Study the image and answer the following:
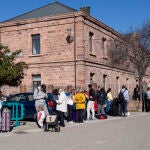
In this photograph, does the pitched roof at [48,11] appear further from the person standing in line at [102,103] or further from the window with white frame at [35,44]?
the person standing in line at [102,103]

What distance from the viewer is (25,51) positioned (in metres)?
32.8

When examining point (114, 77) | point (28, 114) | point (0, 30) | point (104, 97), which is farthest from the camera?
point (114, 77)

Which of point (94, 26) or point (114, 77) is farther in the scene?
point (114, 77)

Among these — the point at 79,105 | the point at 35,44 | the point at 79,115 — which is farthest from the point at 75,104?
the point at 35,44

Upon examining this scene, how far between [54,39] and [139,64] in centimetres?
1099

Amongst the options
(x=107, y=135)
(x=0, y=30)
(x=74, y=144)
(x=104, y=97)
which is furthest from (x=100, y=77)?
(x=74, y=144)

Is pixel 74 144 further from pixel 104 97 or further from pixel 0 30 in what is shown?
pixel 0 30

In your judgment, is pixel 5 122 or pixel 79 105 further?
pixel 79 105

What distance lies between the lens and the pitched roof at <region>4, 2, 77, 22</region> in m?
33.5

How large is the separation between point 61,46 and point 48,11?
546 centimetres

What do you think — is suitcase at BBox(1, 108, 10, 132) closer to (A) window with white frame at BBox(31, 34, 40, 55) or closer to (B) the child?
(B) the child

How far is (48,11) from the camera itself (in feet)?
115

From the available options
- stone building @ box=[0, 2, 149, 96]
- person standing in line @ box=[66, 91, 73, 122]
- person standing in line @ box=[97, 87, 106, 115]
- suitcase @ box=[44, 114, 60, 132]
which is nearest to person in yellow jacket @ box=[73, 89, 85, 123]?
person standing in line @ box=[66, 91, 73, 122]

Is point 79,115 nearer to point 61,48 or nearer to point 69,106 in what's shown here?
point 69,106
